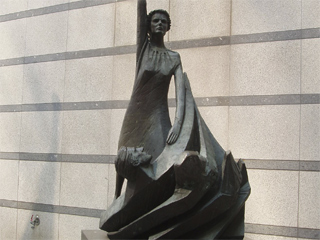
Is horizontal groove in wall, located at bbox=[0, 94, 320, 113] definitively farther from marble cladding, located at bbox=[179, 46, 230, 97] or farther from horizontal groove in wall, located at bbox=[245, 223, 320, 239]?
horizontal groove in wall, located at bbox=[245, 223, 320, 239]

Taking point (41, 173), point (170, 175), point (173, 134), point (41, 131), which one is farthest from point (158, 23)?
point (41, 173)

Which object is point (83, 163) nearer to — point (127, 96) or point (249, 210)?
point (127, 96)

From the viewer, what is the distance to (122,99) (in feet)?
18.7

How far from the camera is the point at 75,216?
19.2ft

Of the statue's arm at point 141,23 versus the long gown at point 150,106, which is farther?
the statue's arm at point 141,23

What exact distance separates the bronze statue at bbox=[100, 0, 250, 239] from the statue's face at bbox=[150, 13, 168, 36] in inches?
11.5

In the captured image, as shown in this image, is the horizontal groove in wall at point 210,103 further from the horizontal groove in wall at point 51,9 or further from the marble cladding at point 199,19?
the horizontal groove in wall at point 51,9

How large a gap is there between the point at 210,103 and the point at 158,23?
1791mm

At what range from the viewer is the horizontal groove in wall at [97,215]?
4.72 meters

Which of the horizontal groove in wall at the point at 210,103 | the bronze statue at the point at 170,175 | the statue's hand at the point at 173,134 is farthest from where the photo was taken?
the horizontal groove in wall at the point at 210,103

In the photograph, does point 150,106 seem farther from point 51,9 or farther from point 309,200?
point 51,9

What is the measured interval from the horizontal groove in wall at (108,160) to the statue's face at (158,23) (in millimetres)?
2072

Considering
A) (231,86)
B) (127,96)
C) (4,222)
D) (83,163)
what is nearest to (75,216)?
(83,163)

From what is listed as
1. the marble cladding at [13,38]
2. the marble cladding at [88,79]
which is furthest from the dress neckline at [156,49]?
the marble cladding at [13,38]
